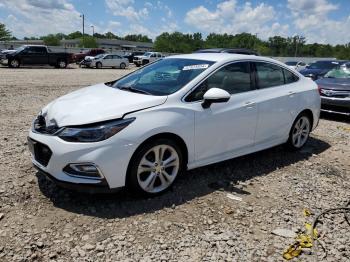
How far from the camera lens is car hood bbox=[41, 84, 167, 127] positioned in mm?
3826

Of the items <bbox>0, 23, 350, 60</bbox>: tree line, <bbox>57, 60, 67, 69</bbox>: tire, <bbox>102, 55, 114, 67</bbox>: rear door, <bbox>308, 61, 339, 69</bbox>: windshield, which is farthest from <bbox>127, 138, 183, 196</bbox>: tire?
<bbox>0, 23, 350, 60</bbox>: tree line

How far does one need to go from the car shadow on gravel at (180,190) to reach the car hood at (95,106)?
86 centimetres

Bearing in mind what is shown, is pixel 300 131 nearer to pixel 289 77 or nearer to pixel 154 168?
pixel 289 77

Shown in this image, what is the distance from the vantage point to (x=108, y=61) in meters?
34.4

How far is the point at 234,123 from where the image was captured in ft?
15.7

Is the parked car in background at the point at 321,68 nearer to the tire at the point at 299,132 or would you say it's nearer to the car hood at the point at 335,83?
the car hood at the point at 335,83

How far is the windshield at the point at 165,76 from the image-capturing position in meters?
4.53

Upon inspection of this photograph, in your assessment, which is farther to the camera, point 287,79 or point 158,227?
point 287,79

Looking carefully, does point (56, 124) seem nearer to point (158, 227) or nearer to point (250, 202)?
point (158, 227)

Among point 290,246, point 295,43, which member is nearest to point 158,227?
point 290,246

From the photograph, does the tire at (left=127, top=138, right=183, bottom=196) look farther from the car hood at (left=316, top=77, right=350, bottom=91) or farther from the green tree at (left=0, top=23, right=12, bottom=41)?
the green tree at (left=0, top=23, right=12, bottom=41)

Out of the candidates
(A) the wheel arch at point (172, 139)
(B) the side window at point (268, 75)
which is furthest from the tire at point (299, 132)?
(A) the wheel arch at point (172, 139)

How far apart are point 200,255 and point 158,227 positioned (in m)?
0.57

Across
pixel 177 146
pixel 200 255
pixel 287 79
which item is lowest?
pixel 200 255
